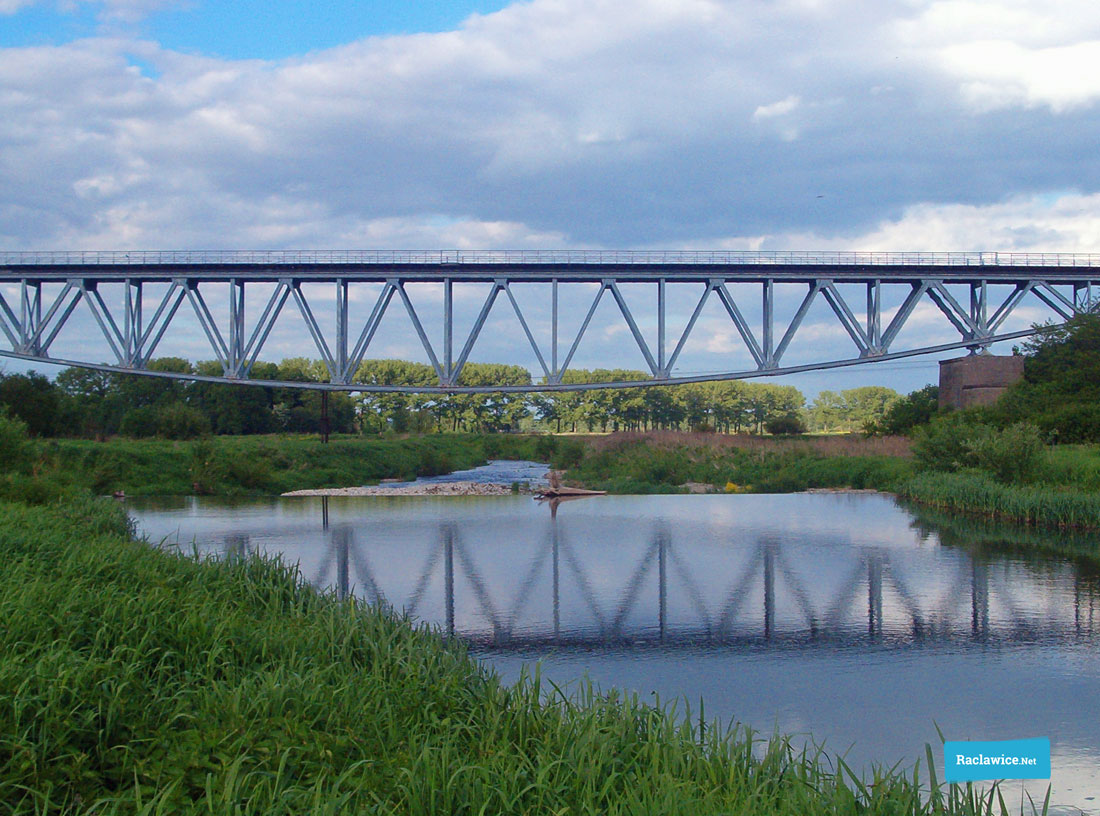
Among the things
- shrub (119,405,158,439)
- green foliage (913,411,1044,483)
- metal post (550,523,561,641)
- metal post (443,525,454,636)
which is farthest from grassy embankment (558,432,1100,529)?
shrub (119,405,158,439)

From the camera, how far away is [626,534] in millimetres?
27469

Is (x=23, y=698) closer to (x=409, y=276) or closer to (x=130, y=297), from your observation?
(x=409, y=276)

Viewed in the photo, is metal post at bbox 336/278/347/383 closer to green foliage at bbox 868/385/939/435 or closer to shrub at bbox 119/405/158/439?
shrub at bbox 119/405/158/439

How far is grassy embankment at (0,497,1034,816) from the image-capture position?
20.3 feet

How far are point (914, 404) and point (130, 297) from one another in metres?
46.6

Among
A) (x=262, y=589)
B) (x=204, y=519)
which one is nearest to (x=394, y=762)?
(x=262, y=589)

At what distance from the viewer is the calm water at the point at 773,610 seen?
10.7 metres

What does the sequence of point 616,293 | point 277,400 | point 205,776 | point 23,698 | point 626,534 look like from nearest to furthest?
point 205,776 < point 23,698 < point 626,534 < point 616,293 < point 277,400

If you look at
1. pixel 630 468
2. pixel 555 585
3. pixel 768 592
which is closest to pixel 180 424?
pixel 630 468

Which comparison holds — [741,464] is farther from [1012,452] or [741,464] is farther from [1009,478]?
[1012,452]

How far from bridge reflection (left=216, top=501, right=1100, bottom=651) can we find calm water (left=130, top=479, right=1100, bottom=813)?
7cm

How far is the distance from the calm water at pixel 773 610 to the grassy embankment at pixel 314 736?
2342mm

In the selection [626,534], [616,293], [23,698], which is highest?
[616,293]

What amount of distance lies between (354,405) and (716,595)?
268ft
